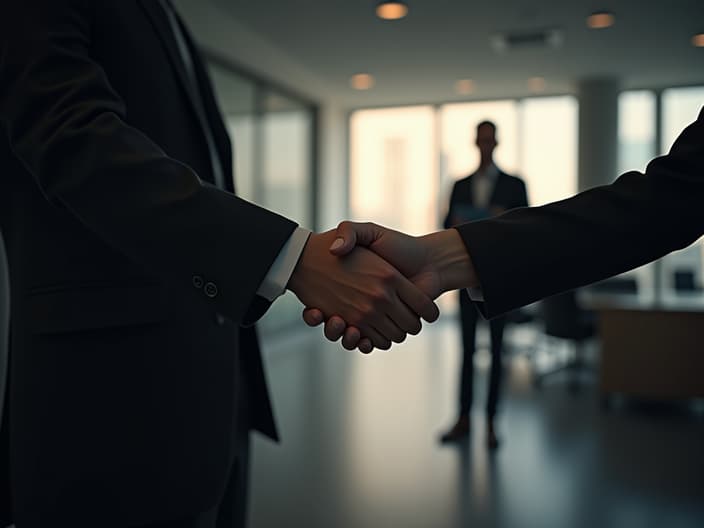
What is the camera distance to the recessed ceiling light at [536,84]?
8.99 m

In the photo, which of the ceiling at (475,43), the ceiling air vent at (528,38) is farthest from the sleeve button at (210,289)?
the ceiling air vent at (528,38)

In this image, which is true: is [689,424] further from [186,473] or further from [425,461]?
[186,473]

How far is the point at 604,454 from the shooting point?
12.2 feet

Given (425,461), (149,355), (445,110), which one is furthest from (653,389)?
(445,110)

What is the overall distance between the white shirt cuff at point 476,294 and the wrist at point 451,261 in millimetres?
11

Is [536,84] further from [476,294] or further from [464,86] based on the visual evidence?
[476,294]

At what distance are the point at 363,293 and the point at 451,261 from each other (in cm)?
17

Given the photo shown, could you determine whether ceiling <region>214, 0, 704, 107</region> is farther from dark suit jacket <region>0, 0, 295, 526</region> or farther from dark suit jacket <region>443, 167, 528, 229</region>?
dark suit jacket <region>0, 0, 295, 526</region>

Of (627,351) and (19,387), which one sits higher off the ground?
(19,387)

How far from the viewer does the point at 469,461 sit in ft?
11.7

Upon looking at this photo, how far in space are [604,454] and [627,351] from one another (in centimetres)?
135

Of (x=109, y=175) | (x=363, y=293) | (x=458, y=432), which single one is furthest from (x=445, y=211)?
(x=109, y=175)

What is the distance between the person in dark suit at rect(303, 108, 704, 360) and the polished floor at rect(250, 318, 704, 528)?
200 cm

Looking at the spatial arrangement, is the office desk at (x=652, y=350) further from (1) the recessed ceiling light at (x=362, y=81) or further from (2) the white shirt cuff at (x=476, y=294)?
(1) the recessed ceiling light at (x=362, y=81)
